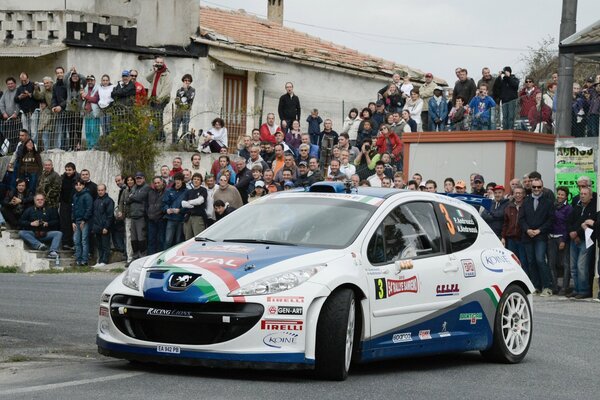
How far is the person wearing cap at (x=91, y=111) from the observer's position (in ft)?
94.3

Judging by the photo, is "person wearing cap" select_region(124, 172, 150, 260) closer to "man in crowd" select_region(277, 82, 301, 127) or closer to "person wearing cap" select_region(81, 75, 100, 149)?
"person wearing cap" select_region(81, 75, 100, 149)

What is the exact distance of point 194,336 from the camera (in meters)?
9.71

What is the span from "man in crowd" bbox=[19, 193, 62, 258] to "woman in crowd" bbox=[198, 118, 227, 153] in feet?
13.0

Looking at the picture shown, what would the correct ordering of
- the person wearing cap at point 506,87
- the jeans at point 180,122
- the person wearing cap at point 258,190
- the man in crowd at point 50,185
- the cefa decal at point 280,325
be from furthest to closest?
the jeans at point 180,122 < the man in crowd at point 50,185 < the person wearing cap at point 506,87 < the person wearing cap at point 258,190 < the cefa decal at point 280,325

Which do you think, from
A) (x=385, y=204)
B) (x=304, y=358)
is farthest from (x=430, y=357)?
(x=304, y=358)

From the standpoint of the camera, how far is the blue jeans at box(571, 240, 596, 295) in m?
20.5

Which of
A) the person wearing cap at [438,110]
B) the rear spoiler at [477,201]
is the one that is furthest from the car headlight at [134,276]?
the person wearing cap at [438,110]

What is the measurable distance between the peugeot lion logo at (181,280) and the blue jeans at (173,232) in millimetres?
14755

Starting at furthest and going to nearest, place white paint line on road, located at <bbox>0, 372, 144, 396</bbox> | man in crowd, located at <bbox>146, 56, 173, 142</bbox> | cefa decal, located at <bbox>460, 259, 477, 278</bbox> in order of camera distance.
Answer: man in crowd, located at <bbox>146, 56, 173, 142</bbox> → cefa decal, located at <bbox>460, 259, 477, 278</bbox> → white paint line on road, located at <bbox>0, 372, 144, 396</bbox>

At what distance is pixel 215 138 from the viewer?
95.6 feet

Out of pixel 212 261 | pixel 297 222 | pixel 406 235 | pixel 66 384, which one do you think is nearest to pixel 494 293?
pixel 406 235

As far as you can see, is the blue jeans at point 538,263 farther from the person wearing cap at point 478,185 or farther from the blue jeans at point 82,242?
the blue jeans at point 82,242

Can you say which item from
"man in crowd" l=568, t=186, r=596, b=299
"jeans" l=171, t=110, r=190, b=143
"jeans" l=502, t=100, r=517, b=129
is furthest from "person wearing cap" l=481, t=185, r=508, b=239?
"jeans" l=171, t=110, r=190, b=143

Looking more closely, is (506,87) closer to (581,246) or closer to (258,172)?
(258,172)
